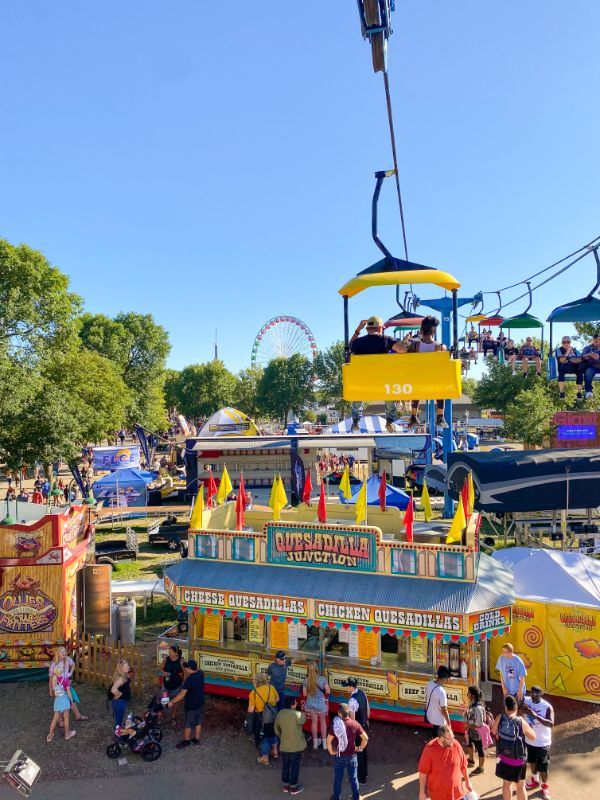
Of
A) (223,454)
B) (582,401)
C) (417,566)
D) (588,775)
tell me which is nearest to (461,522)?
(417,566)

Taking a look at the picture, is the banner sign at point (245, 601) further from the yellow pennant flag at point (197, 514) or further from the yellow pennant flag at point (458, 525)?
the yellow pennant flag at point (458, 525)

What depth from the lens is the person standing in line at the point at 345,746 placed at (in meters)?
6.96

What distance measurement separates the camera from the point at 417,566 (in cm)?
910

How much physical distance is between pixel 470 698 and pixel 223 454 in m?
21.9

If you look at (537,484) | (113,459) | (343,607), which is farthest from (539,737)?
(113,459)

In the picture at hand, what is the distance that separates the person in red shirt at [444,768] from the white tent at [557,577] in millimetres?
4601

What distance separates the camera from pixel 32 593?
36.3 ft

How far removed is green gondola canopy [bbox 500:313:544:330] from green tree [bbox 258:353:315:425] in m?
62.4

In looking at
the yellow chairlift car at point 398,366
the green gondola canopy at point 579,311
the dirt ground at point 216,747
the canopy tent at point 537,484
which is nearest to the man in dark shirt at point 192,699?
the dirt ground at point 216,747

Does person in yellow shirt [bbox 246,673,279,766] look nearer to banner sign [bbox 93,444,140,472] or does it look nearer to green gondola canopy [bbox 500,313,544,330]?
green gondola canopy [bbox 500,313,544,330]

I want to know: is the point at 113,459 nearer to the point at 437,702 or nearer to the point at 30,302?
the point at 30,302

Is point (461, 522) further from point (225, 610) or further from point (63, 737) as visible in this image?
point (63, 737)

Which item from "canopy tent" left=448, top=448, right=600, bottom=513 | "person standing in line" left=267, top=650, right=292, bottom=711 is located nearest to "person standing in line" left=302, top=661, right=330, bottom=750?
"person standing in line" left=267, top=650, right=292, bottom=711

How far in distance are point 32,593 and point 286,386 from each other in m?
68.6
